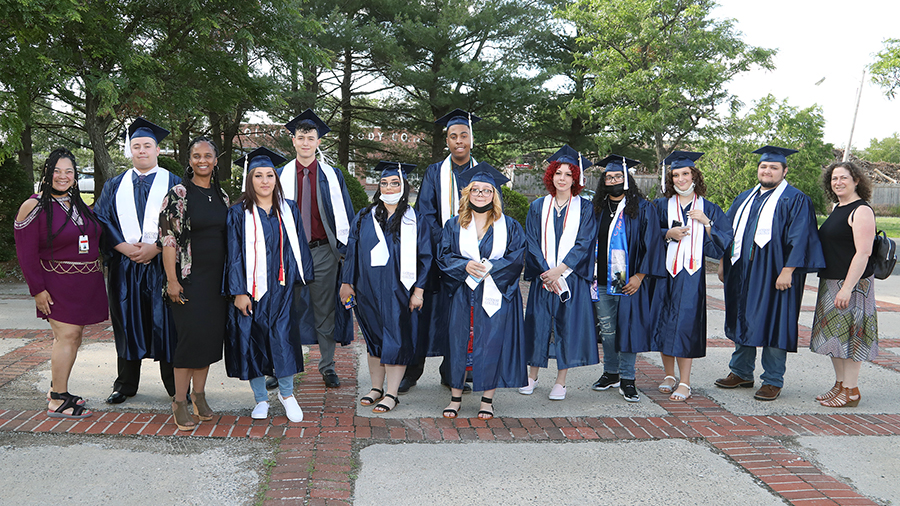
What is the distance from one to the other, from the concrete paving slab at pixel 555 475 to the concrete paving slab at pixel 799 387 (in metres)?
1.13

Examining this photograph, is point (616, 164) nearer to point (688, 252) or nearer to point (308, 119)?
point (688, 252)

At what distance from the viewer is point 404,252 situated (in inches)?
172

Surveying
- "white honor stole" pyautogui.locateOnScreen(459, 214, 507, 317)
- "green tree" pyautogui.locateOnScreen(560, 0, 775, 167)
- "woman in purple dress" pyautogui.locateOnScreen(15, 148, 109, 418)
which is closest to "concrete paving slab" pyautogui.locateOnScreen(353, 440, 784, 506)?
"white honor stole" pyautogui.locateOnScreen(459, 214, 507, 317)

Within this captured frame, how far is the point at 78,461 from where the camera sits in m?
3.48

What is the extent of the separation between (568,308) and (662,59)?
39.3 ft

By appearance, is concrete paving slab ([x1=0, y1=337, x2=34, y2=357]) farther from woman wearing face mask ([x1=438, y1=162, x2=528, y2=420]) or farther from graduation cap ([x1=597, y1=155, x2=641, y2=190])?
graduation cap ([x1=597, y1=155, x2=641, y2=190])

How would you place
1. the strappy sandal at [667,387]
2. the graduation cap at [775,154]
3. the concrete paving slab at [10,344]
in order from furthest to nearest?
the concrete paving slab at [10,344]
the strappy sandal at [667,387]
the graduation cap at [775,154]

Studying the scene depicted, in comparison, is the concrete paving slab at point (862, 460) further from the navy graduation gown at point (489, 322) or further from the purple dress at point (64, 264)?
the purple dress at point (64, 264)

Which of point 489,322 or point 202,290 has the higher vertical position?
point 202,290

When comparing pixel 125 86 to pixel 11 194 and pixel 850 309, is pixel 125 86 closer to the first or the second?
pixel 11 194

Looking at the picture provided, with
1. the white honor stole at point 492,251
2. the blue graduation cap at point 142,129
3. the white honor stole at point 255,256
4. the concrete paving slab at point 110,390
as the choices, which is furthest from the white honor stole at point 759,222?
the blue graduation cap at point 142,129

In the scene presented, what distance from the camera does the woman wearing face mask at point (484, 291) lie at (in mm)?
4223

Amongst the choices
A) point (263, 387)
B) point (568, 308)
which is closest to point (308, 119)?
point (263, 387)

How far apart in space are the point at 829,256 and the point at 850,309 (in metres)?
0.40
